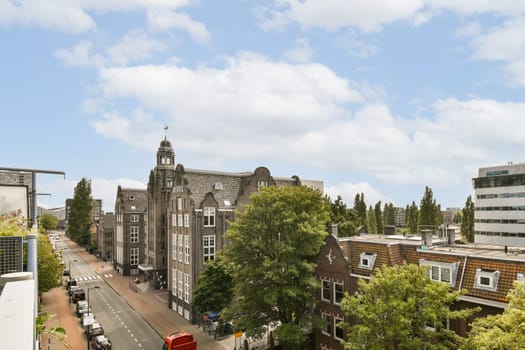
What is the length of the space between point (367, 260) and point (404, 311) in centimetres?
984

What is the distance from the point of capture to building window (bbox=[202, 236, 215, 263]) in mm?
43078

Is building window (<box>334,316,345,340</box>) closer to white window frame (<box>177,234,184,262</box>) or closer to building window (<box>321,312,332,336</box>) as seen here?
building window (<box>321,312,332,336</box>)

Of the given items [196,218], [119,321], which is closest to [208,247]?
[196,218]

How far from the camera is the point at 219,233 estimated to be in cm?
4450

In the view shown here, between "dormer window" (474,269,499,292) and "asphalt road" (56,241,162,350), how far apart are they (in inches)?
1191

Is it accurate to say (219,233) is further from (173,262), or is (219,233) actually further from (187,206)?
(173,262)

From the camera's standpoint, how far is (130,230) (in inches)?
2837

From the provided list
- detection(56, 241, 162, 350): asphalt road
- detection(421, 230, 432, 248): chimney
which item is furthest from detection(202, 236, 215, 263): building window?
detection(421, 230, 432, 248): chimney

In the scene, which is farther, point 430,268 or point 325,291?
point 325,291

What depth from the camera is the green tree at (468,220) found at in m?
79.4

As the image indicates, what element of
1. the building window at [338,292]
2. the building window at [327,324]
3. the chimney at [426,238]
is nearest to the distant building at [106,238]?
the building window at [327,324]

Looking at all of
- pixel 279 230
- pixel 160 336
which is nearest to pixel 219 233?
pixel 160 336

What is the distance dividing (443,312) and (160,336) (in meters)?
30.7

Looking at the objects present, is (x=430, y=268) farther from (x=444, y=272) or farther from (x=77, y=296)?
(x=77, y=296)
